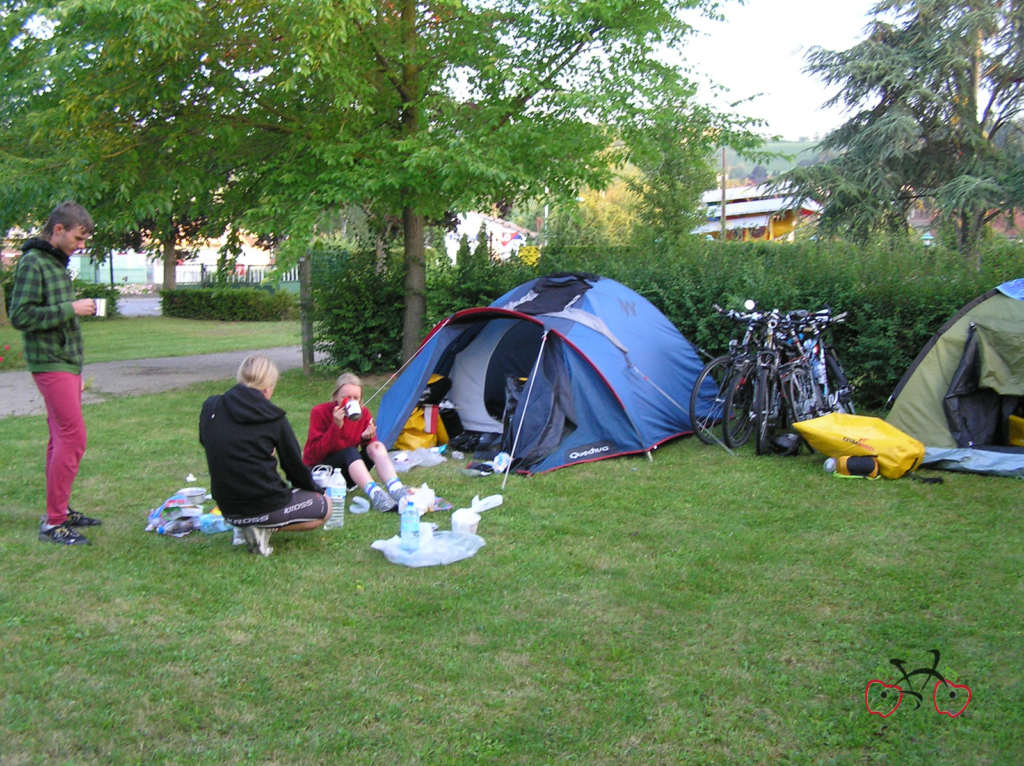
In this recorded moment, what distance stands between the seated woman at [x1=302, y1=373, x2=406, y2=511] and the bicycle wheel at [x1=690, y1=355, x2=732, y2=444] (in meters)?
A: 2.73

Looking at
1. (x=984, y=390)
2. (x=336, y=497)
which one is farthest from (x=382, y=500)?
(x=984, y=390)

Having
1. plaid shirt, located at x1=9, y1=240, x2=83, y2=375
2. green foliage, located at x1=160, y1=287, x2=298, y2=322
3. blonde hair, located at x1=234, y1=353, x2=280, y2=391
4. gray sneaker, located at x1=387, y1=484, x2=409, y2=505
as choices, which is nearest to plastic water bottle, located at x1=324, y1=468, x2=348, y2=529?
gray sneaker, located at x1=387, y1=484, x2=409, y2=505

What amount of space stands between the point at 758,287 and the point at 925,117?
50.2 ft

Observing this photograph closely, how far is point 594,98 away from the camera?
27.8 feet

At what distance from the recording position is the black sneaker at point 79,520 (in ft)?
16.6

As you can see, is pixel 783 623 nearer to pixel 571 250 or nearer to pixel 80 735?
pixel 80 735

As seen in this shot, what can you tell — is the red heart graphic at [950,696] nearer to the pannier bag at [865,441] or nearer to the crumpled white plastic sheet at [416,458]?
the pannier bag at [865,441]

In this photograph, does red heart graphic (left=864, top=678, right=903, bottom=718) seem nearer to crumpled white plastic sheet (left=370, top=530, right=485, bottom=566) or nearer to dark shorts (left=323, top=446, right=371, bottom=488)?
crumpled white plastic sheet (left=370, top=530, right=485, bottom=566)

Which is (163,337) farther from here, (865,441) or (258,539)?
(865,441)

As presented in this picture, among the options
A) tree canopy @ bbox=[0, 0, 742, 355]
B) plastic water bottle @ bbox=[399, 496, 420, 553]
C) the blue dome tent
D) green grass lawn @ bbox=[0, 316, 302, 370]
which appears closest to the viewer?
plastic water bottle @ bbox=[399, 496, 420, 553]

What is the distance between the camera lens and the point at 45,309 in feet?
15.1

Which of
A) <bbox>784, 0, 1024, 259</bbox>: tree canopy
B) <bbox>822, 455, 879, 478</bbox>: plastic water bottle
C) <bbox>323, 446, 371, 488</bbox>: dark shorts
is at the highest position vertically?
<bbox>784, 0, 1024, 259</bbox>: tree canopy

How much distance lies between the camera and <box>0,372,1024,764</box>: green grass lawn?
292cm

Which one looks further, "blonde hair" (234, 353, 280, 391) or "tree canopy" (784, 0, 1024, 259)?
"tree canopy" (784, 0, 1024, 259)
